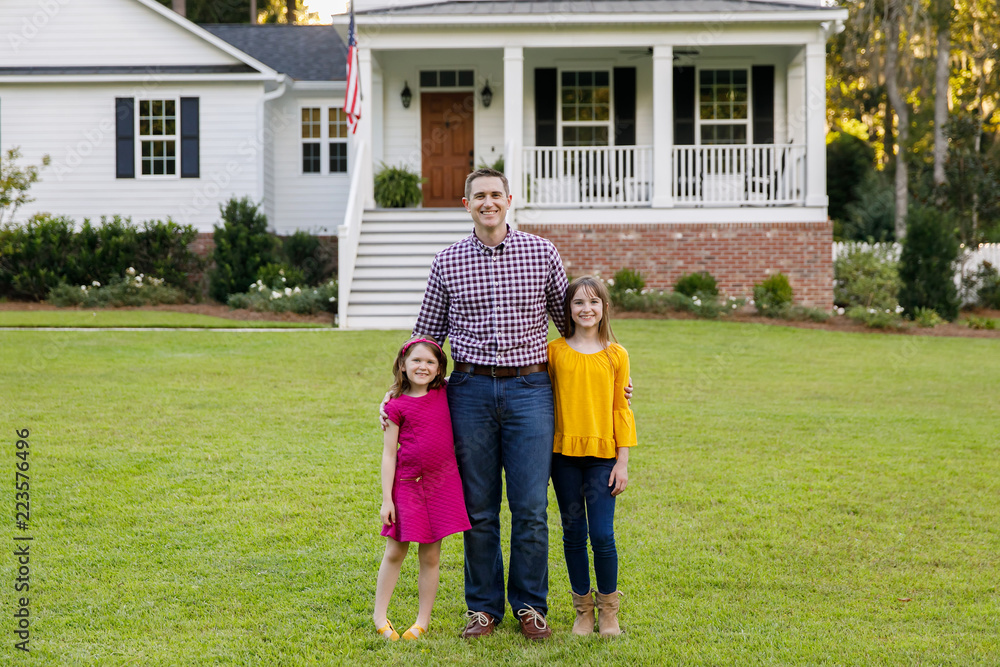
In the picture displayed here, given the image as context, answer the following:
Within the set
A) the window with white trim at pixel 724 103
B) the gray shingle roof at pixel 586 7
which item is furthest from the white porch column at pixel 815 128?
the window with white trim at pixel 724 103

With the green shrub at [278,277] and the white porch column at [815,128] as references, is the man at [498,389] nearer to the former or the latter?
the green shrub at [278,277]

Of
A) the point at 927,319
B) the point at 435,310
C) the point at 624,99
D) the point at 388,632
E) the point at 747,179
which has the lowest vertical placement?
the point at 388,632

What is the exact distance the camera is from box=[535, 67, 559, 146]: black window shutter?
16391 millimetres

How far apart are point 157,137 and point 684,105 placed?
9132mm

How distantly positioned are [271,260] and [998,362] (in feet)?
34.6

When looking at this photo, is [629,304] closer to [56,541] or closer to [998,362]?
[998,362]

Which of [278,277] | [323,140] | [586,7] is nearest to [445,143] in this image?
[323,140]

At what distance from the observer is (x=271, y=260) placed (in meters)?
15.6

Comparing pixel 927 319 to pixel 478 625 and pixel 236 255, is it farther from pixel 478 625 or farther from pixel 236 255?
pixel 478 625

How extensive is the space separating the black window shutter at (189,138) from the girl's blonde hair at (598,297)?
47.7 ft

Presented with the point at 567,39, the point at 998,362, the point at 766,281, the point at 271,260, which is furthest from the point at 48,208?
the point at 998,362

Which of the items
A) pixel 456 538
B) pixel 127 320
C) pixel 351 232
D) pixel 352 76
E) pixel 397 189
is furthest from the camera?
pixel 397 189

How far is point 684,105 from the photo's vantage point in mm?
16406

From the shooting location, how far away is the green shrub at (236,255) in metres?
15.3
